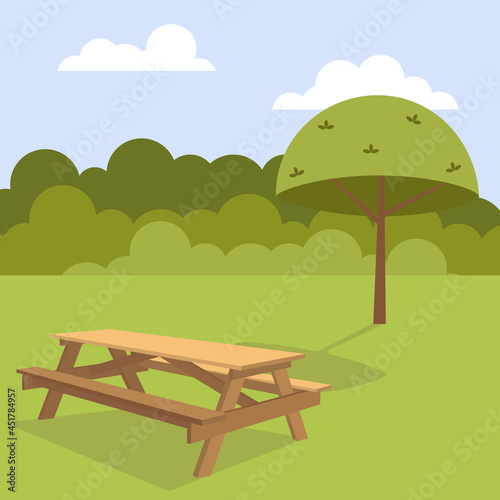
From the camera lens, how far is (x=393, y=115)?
9.41 m

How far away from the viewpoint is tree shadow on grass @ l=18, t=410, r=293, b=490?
14.2 feet

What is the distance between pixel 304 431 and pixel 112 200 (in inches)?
593

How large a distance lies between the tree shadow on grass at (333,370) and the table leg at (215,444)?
2.91m

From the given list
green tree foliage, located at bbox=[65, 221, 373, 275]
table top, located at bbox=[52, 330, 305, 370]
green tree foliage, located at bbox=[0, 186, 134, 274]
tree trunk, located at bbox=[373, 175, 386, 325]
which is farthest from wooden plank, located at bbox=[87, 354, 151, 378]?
green tree foliage, located at bbox=[0, 186, 134, 274]

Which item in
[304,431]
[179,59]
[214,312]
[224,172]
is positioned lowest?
[304,431]

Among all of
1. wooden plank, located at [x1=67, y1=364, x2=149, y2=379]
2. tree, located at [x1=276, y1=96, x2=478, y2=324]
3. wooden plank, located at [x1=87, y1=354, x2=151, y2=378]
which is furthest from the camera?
tree, located at [x1=276, y1=96, x2=478, y2=324]

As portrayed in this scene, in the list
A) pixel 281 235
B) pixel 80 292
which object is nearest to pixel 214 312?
pixel 80 292

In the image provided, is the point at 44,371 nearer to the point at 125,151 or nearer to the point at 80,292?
the point at 80,292

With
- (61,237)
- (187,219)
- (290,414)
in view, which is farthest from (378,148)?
(61,237)

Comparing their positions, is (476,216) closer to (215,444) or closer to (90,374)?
(90,374)

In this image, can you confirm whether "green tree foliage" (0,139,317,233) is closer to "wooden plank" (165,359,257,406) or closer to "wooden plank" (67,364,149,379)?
"wooden plank" (67,364,149,379)

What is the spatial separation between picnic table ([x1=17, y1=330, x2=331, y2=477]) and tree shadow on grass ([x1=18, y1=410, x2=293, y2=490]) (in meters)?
0.21

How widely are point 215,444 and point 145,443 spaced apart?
928 mm

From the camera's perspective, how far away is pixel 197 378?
16.2 ft
